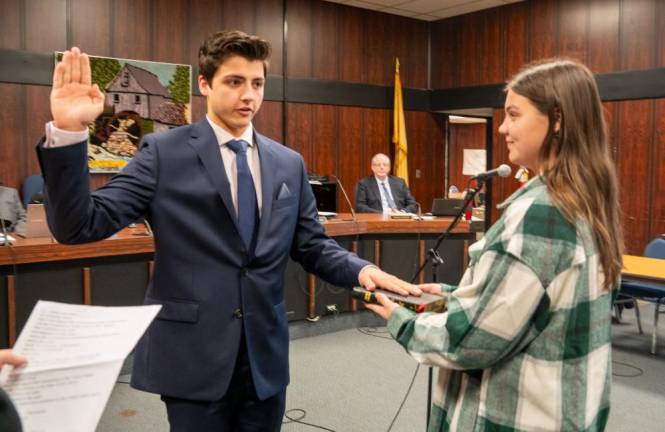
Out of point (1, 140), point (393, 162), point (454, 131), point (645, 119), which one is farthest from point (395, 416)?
point (454, 131)

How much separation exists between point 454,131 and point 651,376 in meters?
10.3

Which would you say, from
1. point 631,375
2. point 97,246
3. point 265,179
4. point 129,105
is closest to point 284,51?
point 129,105

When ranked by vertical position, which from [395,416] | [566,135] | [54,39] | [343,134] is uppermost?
[54,39]

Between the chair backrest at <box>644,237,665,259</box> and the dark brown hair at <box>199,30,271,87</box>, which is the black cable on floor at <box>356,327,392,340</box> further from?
the dark brown hair at <box>199,30,271,87</box>

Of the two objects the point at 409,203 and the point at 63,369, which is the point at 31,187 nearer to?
the point at 409,203

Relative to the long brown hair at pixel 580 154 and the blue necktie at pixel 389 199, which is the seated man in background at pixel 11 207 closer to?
the blue necktie at pixel 389 199

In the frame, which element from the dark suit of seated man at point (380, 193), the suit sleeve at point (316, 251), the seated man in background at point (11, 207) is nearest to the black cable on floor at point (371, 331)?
the dark suit of seated man at point (380, 193)

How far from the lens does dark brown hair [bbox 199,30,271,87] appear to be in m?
1.61

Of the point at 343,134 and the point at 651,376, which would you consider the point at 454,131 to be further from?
the point at 651,376

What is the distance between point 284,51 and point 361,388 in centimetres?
516

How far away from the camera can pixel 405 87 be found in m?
9.23

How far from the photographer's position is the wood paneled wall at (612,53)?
7062 mm

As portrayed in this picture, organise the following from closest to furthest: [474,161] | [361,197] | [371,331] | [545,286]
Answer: [545,286] < [371,331] < [361,197] < [474,161]

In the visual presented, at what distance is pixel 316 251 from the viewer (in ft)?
6.00
